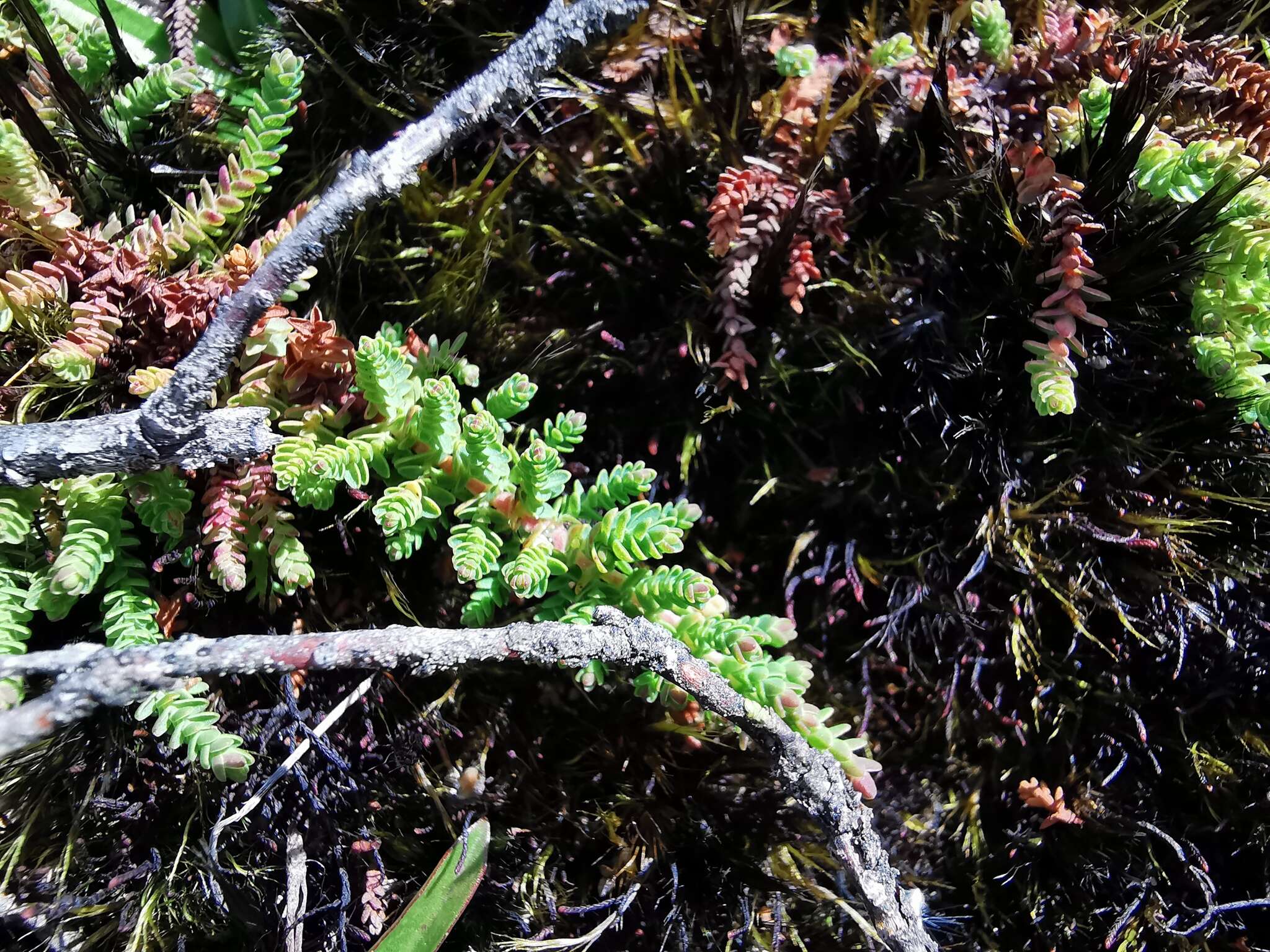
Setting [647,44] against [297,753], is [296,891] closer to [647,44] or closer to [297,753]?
[297,753]

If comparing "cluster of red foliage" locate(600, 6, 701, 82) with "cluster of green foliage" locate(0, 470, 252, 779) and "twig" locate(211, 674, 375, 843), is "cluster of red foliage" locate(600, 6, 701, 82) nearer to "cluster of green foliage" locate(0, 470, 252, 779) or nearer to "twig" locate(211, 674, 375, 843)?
"cluster of green foliage" locate(0, 470, 252, 779)

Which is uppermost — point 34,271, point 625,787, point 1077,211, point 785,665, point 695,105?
point 34,271

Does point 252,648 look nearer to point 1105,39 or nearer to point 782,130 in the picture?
point 782,130

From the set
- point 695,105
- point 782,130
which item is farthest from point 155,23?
point 782,130

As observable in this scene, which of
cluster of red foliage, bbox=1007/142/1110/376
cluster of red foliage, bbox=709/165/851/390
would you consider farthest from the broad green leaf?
cluster of red foliage, bbox=1007/142/1110/376

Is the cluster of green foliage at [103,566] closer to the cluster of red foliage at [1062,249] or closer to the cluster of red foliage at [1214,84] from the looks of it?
the cluster of red foliage at [1062,249]

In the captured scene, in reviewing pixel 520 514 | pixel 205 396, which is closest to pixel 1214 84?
pixel 520 514
